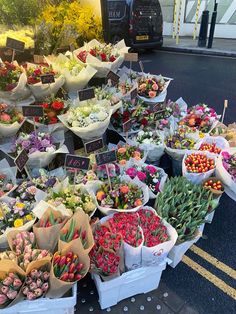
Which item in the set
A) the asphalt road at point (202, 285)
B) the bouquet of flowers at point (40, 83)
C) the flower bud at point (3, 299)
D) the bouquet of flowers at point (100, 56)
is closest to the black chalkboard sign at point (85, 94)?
the bouquet of flowers at point (40, 83)

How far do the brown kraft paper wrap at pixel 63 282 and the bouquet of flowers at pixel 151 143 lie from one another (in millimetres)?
1423

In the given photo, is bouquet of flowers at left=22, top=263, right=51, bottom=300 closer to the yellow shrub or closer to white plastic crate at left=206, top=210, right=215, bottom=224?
white plastic crate at left=206, top=210, right=215, bottom=224

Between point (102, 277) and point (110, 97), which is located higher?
point (110, 97)

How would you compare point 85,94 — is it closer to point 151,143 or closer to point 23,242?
point 151,143

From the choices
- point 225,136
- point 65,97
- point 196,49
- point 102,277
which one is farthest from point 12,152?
point 196,49

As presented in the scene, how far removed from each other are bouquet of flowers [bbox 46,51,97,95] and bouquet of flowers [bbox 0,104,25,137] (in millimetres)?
619

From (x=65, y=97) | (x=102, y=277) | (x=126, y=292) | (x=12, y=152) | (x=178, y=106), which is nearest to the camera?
(x=102, y=277)

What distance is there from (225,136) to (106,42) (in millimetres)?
2110

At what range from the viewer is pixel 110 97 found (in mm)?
3051

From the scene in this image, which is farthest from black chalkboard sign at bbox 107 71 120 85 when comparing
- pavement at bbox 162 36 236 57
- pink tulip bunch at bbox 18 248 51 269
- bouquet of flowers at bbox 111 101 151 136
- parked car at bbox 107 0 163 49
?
pavement at bbox 162 36 236 57

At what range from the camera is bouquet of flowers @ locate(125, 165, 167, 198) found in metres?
2.46

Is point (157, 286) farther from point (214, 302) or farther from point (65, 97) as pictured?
point (65, 97)

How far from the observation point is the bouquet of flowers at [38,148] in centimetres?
247

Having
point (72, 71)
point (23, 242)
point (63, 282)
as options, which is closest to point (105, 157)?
point (23, 242)
